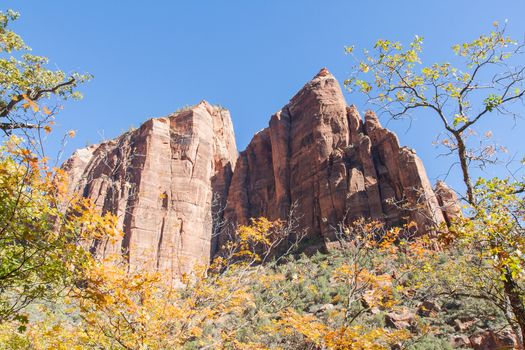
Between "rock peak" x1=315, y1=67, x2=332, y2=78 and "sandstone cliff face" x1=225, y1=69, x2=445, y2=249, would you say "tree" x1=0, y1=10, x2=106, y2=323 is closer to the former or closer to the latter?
"sandstone cliff face" x1=225, y1=69, x2=445, y2=249

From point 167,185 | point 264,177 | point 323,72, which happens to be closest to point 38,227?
point 167,185

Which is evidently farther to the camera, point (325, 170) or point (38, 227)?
point (325, 170)

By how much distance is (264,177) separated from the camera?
57875mm

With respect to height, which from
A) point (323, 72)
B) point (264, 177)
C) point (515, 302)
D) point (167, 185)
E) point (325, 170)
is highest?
point (323, 72)

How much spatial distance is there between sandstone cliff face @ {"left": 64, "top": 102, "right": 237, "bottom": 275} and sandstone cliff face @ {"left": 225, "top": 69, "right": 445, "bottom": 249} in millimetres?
5774

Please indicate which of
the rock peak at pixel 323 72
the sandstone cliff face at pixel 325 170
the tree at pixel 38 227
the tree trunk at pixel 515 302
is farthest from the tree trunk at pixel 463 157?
the rock peak at pixel 323 72

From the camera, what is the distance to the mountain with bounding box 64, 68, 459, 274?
40781 mm

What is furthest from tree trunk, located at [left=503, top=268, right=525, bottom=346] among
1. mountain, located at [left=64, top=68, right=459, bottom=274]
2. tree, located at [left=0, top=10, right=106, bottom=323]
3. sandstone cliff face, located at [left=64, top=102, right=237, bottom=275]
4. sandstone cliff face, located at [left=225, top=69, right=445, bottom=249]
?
sandstone cliff face, located at [left=64, top=102, right=237, bottom=275]

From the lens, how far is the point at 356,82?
28.0 ft

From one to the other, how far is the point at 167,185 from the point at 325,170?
2369cm

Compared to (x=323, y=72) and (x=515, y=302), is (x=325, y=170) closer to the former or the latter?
(x=323, y=72)

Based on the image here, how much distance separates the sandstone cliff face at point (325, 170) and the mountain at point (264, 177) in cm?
15

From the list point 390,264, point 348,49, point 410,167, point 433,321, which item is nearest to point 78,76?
point 348,49

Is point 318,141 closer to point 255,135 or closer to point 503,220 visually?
point 255,135
